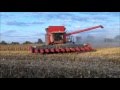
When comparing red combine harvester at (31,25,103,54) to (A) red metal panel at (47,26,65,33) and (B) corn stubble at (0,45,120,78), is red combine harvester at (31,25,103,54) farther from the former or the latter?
(B) corn stubble at (0,45,120,78)

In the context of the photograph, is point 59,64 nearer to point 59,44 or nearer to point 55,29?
point 59,44

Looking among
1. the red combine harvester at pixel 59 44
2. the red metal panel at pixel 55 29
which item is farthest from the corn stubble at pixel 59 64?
the red metal panel at pixel 55 29

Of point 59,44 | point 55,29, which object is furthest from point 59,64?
point 55,29

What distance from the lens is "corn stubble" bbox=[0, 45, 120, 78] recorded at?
6.23 meters

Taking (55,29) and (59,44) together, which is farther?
(59,44)

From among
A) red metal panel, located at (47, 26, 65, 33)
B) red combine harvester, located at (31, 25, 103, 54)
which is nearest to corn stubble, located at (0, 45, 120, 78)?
red combine harvester, located at (31, 25, 103, 54)

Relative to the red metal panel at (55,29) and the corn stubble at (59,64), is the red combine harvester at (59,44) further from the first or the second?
the corn stubble at (59,64)

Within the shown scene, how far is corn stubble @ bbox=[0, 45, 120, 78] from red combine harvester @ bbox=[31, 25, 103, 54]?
0.14 m

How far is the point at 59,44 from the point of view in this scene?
6.57m

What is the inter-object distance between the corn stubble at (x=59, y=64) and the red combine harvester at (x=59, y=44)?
0.14 meters

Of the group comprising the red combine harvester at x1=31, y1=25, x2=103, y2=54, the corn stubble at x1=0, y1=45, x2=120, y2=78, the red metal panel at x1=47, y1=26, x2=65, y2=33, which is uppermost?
the red metal panel at x1=47, y1=26, x2=65, y2=33

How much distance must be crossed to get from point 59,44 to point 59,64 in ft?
1.52
